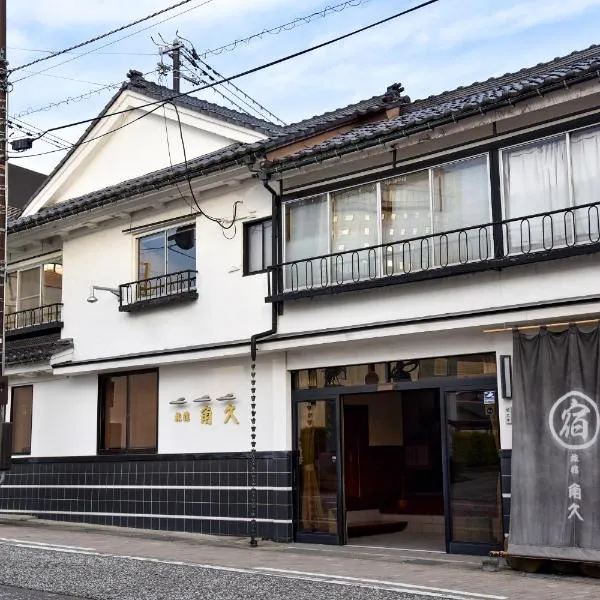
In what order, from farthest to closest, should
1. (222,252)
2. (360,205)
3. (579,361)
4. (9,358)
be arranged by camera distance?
(9,358)
(222,252)
(360,205)
(579,361)

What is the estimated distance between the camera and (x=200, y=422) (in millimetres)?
15883

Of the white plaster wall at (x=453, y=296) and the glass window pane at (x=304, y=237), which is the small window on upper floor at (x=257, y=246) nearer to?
the glass window pane at (x=304, y=237)

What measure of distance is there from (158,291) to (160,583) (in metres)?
7.38

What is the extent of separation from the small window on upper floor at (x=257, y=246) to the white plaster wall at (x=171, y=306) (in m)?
0.14

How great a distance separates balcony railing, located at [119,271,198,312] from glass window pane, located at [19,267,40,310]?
3570 mm

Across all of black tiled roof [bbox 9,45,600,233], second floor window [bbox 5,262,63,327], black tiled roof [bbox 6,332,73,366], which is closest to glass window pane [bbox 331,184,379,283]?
black tiled roof [bbox 9,45,600,233]

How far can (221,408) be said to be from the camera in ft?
51.2

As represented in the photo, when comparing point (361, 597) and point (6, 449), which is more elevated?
point (6, 449)

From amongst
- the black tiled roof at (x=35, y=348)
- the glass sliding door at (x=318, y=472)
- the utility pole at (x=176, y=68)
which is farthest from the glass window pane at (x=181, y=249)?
the utility pole at (x=176, y=68)

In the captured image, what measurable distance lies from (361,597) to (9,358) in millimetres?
11676

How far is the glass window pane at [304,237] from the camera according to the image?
14.3 m

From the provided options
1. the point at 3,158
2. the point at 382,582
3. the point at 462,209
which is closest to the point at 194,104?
the point at 3,158

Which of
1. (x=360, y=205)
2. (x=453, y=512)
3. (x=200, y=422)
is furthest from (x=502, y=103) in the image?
(x=200, y=422)

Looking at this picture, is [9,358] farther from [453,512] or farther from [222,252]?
[453,512]
